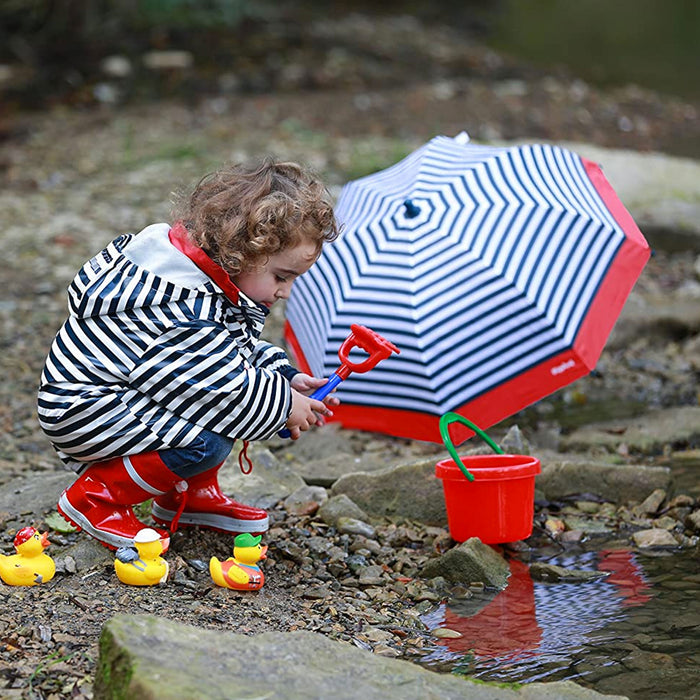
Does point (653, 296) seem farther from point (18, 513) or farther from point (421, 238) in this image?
point (18, 513)

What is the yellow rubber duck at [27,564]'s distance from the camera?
2.86m

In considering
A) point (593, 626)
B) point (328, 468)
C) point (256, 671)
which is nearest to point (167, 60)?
point (328, 468)

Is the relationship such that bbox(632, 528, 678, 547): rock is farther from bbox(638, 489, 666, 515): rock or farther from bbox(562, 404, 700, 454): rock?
bbox(562, 404, 700, 454): rock

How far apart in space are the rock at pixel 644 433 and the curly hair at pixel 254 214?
1803mm

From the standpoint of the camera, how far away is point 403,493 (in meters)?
3.73

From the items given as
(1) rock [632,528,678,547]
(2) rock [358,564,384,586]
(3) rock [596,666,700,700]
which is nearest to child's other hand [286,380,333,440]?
(2) rock [358,564,384,586]

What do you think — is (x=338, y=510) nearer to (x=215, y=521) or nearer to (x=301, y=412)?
(x=215, y=521)

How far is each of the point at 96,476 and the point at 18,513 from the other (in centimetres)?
53

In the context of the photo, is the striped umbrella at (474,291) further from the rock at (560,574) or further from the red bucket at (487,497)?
the rock at (560,574)

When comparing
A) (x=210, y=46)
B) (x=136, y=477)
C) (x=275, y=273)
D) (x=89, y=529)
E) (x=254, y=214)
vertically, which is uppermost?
(x=254, y=214)

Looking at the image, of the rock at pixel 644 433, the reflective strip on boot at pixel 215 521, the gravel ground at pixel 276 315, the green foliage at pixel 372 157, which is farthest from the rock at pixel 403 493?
the green foliage at pixel 372 157

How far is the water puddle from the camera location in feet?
8.64

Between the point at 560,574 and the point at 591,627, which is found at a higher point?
the point at 591,627

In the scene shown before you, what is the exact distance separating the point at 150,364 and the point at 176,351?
0.08 m
